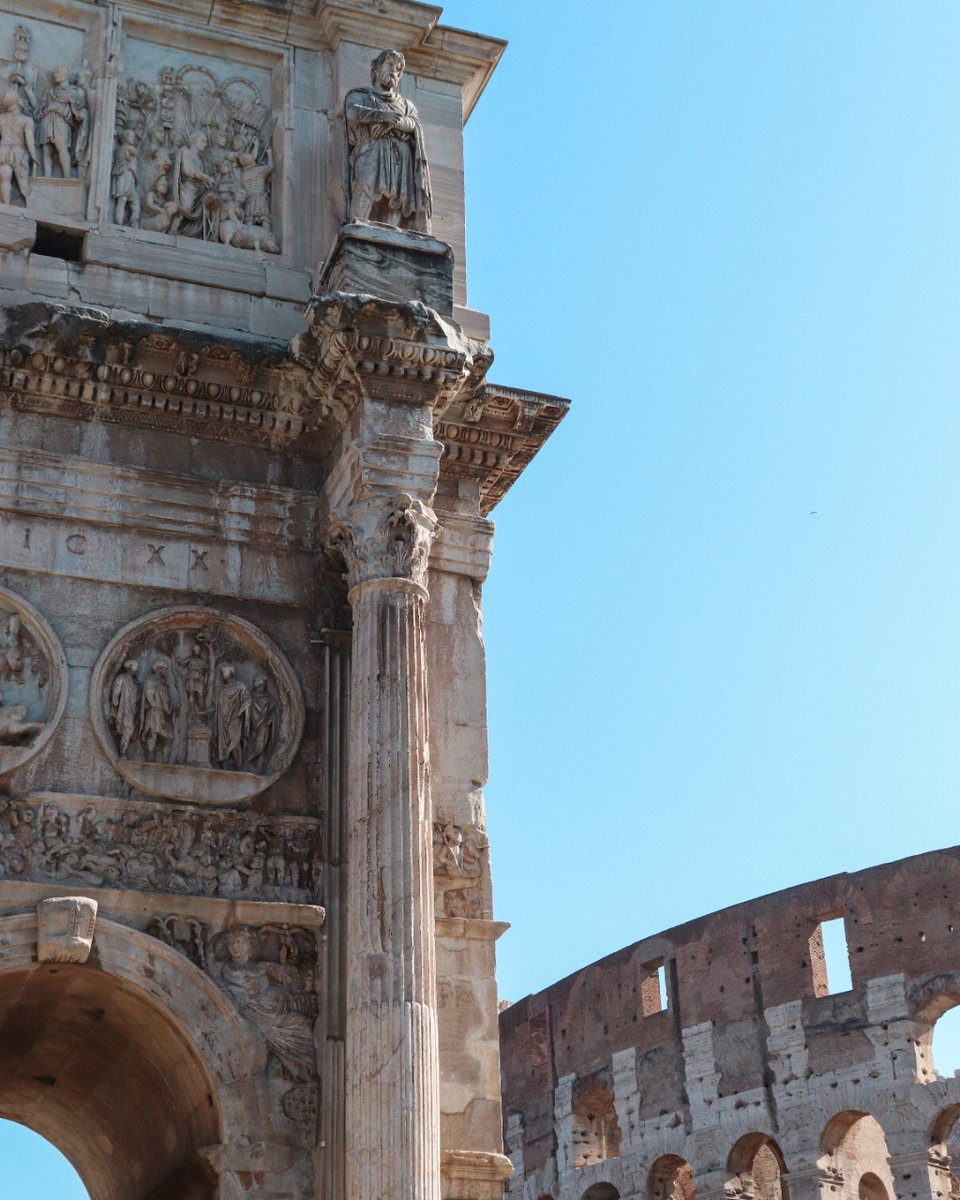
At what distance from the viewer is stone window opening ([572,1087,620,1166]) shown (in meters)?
32.6

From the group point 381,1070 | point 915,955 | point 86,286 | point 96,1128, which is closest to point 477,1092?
point 381,1070

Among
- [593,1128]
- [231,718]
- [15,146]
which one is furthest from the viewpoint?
[593,1128]

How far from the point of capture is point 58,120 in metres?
11.4

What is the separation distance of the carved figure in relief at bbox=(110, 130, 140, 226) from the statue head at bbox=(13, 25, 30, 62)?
77cm

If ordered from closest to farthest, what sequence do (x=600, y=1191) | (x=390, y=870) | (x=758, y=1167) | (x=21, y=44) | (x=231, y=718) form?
1. (x=390, y=870)
2. (x=231, y=718)
3. (x=21, y=44)
4. (x=758, y=1167)
5. (x=600, y=1191)

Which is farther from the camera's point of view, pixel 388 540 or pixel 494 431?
pixel 494 431

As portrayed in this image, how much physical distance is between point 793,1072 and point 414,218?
69.6 feet

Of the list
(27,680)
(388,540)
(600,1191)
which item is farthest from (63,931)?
(600,1191)

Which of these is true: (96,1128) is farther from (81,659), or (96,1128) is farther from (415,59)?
(415,59)

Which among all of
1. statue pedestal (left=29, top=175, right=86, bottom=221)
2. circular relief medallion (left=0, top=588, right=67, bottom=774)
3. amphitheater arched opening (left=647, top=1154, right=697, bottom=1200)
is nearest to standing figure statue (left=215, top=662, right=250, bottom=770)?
circular relief medallion (left=0, top=588, right=67, bottom=774)

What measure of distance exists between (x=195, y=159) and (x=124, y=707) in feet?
12.2

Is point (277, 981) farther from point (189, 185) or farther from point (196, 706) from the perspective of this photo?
point (189, 185)

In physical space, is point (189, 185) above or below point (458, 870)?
above

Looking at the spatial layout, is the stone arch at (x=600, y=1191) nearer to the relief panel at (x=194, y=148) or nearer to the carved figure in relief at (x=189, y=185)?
the relief panel at (x=194, y=148)
